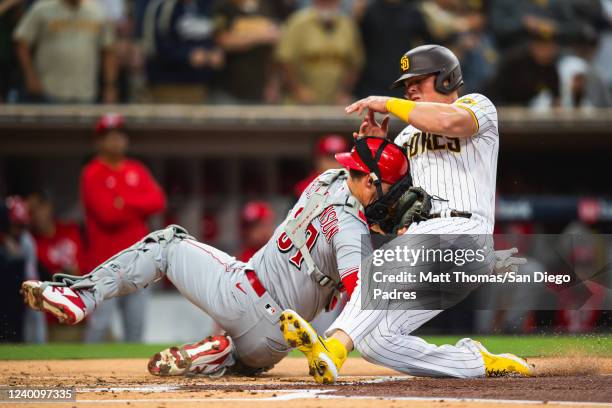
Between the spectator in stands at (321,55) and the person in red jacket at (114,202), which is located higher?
the spectator in stands at (321,55)

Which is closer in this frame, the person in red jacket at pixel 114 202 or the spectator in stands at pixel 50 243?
the person in red jacket at pixel 114 202

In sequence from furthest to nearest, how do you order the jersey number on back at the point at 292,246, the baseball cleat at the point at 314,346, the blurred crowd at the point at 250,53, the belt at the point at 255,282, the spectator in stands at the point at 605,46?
the spectator in stands at the point at 605,46 → the blurred crowd at the point at 250,53 → the belt at the point at 255,282 → the jersey number on back at the point at 292,246 → the baseball cleat at the point at 314,346

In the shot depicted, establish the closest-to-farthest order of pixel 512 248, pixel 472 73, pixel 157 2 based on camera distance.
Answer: pixel 512 248, pixel 157 2, pixel 472 73

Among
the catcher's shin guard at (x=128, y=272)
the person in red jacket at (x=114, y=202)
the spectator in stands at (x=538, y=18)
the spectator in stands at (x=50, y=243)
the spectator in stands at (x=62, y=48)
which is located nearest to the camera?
the catcher's shin guard at (x=128, y=272)

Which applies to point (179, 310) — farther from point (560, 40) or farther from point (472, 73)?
point (560, 40)

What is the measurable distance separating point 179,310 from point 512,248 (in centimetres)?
541

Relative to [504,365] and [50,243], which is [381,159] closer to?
[504,365]

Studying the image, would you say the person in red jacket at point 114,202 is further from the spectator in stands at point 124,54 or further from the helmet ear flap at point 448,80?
the helmet ear flap at point 448,80

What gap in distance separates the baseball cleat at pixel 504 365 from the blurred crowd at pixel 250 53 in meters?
5.34

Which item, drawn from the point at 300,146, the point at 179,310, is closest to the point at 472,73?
the point at 300,146

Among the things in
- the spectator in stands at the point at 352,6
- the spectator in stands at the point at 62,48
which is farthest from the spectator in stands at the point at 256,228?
the spectator in stands at the point at 352,6

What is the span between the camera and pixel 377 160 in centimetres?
475

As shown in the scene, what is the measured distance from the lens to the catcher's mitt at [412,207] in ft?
15.9

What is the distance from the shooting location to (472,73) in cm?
1071
